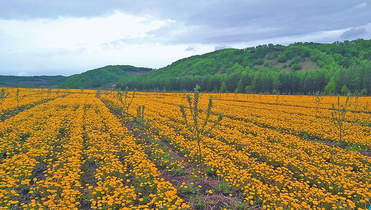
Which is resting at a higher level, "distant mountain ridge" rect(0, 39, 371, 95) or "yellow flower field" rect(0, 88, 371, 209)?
"distant mountain ridge" rect(0, 39, 371, 95)

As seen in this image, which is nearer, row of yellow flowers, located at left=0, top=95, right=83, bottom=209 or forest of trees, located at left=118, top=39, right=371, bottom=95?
row of yellow flowers, located at left=0, top=95, right=83, bottom=209

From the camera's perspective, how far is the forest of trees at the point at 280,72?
68125 millimetres

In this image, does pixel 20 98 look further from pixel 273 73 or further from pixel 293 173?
pixel 273 73

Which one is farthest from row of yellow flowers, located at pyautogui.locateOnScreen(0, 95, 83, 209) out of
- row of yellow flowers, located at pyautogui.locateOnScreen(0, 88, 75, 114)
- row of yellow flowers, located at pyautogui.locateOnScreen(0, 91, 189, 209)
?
row of yellow flowers, located at pyautogui.locateOnScreen(0, 88, 75, 114)

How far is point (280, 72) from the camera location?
377ft

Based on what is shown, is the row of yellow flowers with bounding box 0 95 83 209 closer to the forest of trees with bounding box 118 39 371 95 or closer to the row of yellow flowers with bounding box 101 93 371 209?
the row of yellow flowers with bounding box 101 93 371 209

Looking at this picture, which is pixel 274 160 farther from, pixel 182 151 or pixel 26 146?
pixel 26 146

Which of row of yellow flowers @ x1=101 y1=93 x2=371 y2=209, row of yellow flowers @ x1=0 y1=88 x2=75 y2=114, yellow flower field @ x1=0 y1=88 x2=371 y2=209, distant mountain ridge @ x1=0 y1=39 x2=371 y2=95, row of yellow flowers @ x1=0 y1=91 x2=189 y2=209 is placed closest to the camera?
row of yellow flowers @ x1=0 y1=91 x2=189 y2=209

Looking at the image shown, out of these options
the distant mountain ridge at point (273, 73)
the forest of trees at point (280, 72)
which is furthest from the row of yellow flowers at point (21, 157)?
the distant mountain ridge at point (273, 73)

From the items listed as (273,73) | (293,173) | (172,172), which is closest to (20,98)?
(172,172)

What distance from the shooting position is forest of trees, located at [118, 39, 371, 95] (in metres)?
68.1

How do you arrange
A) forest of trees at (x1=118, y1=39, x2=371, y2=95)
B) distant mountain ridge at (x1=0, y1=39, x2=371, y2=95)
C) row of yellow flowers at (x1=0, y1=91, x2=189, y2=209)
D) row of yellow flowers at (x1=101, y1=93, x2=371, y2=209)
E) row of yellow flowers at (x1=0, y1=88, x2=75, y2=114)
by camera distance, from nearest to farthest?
row of yellow flowers at (x1=0, y1=91, x2=189, y2=209) < row of yellow flowers at (x1=101, y1=93, x2=371, y2=209) < row of yellow flowers at (x1=0, y1=88, x2=75, y2=114) < forest of trees at (x1=118, y1=39, x2=371, y2=95) < distant mountain ridge at (x1=0, y1=39, x2=371, y2=95)

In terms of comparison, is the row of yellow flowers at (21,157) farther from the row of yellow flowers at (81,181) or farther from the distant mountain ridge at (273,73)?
the distant mountain ridge at (273,73)

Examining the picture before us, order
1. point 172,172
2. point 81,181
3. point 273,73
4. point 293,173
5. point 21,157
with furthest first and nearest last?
point 273,73 → point 21,157 → point 172,172 → point 293,173 → point 81,181
